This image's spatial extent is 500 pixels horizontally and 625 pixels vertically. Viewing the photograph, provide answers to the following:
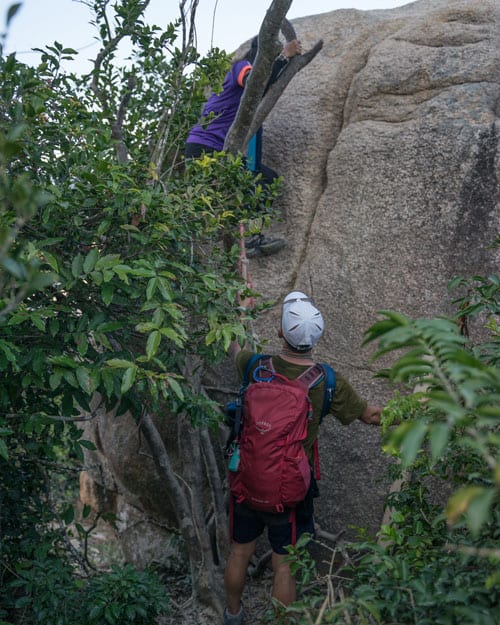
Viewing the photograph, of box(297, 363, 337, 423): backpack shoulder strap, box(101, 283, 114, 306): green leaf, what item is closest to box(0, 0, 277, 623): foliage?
box(101, 283, 114, 306): green leaf

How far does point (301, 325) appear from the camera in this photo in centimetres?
418

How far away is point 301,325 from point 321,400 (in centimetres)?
49

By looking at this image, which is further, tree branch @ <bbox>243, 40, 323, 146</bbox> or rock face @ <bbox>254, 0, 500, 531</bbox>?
rock face @ <bbox>254, 0, 500, 531</bbox>

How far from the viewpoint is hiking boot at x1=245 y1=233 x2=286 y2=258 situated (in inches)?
243

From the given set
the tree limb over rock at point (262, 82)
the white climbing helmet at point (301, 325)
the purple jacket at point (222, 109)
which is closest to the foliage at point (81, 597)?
the white climbing helmet at point (301, 325)

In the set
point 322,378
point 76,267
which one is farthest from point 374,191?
point 76,267

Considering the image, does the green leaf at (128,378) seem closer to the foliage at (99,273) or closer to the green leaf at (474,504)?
the foliage at (99,273)

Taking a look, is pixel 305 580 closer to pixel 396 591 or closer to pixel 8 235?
pixel 396 591

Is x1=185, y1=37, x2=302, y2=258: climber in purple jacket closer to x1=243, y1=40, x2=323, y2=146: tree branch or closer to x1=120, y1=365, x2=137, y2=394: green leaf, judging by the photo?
x1=243, y1=40, x2=323, y2=146: tree branch

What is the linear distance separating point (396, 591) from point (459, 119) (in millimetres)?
4398

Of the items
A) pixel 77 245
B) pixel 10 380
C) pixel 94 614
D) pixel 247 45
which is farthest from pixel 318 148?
pixel 94 614

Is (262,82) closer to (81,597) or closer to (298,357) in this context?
(298,357)

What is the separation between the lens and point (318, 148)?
6492 mm

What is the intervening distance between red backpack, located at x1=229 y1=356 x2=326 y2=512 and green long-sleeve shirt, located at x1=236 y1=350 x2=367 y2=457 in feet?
0.24
